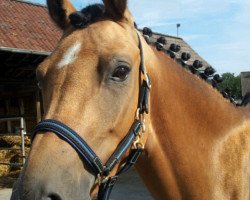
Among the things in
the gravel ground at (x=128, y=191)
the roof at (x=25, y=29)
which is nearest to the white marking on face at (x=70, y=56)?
the gravel ground at (x=128, y=191)

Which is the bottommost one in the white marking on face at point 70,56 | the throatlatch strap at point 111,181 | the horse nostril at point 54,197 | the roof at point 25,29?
the roof at point 25,29

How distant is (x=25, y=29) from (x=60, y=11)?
9.70 m

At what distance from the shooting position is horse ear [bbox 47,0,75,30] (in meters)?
2.29

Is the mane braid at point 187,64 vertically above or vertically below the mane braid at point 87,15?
below

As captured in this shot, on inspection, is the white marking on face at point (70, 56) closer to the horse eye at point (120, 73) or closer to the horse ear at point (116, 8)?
the horse eye at point (120, 73)

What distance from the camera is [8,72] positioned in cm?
1207

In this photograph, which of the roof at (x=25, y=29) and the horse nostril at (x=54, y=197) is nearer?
the horse nostril at (x=54, y=197)

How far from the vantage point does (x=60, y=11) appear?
2299 mm

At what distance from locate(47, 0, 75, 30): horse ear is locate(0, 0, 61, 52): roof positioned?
6.81 m

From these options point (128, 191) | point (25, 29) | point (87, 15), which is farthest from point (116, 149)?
point (25, 29)

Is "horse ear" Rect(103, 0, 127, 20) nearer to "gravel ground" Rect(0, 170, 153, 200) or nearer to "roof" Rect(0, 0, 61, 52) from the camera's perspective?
"gravel ground" Rect(0, 170, 153, 200)

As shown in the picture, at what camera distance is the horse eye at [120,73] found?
188cm

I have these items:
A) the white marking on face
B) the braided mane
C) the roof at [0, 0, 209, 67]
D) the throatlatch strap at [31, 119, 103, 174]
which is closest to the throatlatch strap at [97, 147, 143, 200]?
the throatlatch strap at [31, 119, 103, 174]

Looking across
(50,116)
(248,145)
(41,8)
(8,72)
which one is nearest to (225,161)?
(248,145)
